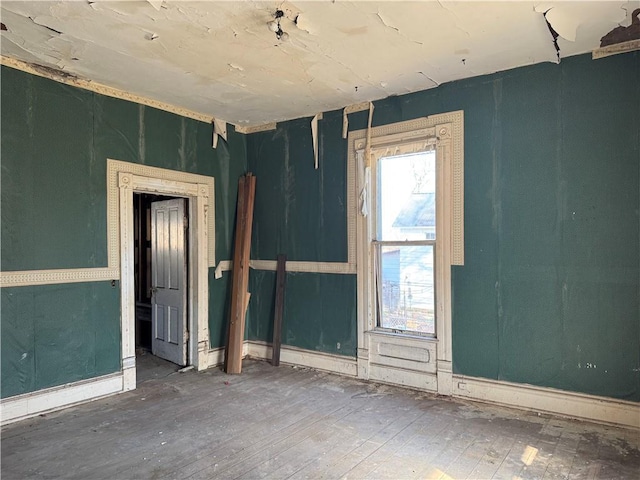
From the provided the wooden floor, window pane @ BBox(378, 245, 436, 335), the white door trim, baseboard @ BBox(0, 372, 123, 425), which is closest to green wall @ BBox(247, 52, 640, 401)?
window pane @ BBox(378, 245, 436, 335)

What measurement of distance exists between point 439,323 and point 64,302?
11.7ft

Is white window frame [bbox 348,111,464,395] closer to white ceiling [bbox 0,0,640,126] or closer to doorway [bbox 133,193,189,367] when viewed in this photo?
white ceiling [bbox 0,0,640,126]

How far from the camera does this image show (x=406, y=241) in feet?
14.6

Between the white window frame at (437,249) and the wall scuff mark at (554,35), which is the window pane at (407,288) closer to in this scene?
the white window frame at (437,249)

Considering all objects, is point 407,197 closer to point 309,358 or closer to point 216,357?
point 309,358

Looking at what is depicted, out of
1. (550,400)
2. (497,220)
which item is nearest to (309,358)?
(550,400)

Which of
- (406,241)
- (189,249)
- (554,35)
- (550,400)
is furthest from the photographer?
(189,249)

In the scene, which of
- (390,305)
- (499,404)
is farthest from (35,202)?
(499,404)

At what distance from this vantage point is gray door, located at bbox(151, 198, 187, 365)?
528cm

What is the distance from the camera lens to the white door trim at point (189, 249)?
4.36m

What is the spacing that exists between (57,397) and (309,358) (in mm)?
2595

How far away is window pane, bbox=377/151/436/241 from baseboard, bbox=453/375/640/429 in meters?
1.49

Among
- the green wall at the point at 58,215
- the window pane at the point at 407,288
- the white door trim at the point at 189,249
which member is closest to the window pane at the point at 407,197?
the window pane at the point at 407,288

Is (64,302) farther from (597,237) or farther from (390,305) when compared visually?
(597,237)
